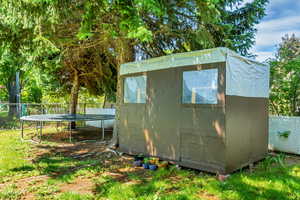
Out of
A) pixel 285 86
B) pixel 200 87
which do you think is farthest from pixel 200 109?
pixel 285 86

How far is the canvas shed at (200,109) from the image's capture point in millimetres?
3363

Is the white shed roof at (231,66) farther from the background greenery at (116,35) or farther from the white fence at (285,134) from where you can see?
the white fence at (285,134)

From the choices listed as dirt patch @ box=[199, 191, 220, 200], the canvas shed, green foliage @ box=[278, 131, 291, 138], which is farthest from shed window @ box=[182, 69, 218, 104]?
green foliage @ box=[278, 131, 291, 138]

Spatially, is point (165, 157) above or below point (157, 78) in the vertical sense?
below

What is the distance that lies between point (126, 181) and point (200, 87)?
203 centimetres

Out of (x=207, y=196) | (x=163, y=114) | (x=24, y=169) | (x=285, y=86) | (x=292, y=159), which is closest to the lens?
(x=207, y=196)

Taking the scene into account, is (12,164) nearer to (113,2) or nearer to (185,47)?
(113,2)

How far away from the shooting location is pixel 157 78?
431 centimetres

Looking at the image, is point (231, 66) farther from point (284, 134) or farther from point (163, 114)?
point (284, 134)

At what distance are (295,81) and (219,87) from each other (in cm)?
334

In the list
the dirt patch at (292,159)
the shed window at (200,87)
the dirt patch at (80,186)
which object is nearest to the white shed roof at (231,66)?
the shed window at (200,87)

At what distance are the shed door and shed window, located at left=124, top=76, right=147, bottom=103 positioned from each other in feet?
0.61

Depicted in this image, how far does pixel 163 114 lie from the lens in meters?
4.19

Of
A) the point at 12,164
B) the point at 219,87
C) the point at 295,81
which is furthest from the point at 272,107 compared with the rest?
the point at 12,164
